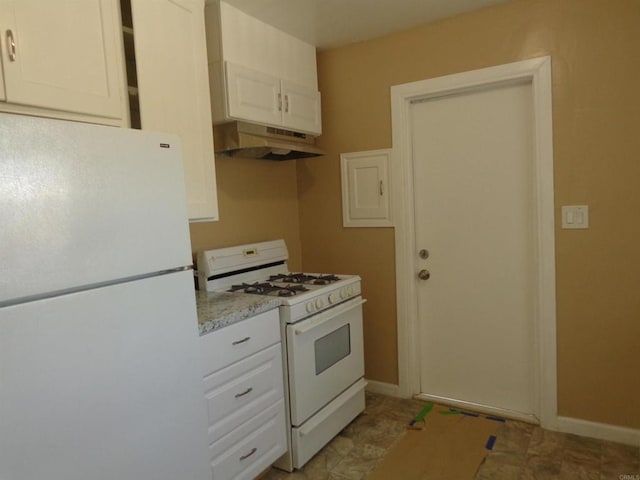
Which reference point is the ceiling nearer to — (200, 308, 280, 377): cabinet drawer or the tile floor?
(200, 308, 280, 377): cabinet drawer

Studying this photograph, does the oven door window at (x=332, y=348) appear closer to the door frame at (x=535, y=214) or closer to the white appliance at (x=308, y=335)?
the white appliance at (x=308, y=335)

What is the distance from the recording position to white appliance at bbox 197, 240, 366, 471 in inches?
86.7

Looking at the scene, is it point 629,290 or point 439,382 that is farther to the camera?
point 439,382

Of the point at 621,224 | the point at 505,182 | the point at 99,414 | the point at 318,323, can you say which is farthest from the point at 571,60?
the point at 99,414

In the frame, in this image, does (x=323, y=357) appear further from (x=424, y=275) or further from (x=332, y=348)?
(x=424, y=275)

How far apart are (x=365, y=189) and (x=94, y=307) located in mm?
2114

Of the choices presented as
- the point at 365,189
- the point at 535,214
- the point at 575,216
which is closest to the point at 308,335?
the point at 365,189

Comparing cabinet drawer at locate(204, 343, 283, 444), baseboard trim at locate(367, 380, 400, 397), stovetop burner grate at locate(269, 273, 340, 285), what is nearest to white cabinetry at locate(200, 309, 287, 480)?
cabinet drawer at locate(204, 343, 283, 444)

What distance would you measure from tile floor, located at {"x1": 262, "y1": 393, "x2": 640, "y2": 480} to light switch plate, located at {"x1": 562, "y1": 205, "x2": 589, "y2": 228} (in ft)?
3.89

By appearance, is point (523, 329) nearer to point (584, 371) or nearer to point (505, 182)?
point (584, 371)

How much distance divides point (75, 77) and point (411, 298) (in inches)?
88.6

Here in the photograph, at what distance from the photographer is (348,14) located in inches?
99.3

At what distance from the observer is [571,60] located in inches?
91.2

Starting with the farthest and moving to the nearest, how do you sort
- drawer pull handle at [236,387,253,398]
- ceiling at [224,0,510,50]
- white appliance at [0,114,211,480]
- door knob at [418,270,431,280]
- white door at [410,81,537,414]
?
door knob at [418,270,431,280] < white door at [410,81,537,414] < ceiling at [224,0,510,50] < drawer pull handle at [236,387,253,398] < white appliance at [0,114,211,480]
